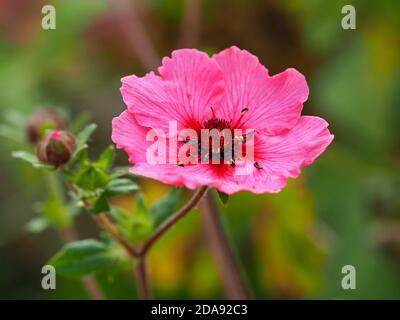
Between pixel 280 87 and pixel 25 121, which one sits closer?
pixel 280 87

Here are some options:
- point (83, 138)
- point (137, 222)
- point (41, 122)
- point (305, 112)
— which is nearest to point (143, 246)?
point (137, 222)

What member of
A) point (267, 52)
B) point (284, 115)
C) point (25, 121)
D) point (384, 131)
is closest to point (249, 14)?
point (267, 52)

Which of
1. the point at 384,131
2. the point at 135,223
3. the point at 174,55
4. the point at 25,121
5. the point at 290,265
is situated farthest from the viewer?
the point at 384,131

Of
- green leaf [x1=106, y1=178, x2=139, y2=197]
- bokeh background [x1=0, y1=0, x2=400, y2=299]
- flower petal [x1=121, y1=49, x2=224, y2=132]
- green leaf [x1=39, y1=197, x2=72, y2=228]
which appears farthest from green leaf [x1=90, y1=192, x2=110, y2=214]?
bokeh background [x1=0, y1=0, x2=400, y2=299]

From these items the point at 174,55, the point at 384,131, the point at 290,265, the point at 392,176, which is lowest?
the point at 290,265

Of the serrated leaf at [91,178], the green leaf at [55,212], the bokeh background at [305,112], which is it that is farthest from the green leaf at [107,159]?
the bokeh background at [305,112]

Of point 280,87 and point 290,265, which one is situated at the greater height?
point 280,87
